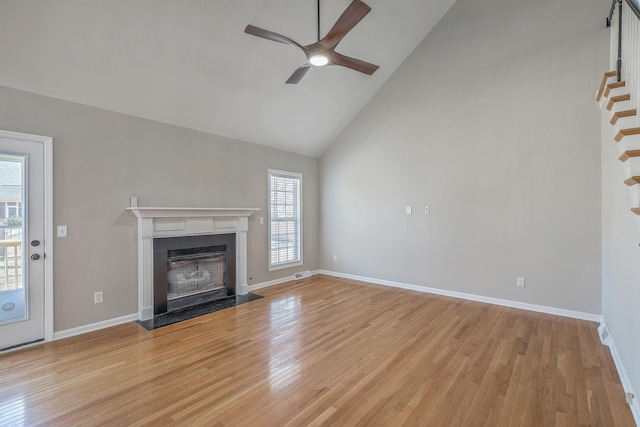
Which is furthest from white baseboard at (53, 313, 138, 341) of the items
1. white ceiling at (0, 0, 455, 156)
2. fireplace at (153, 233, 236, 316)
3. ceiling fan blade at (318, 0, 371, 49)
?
ceiling fan blade at (318, 0, 371, 49)

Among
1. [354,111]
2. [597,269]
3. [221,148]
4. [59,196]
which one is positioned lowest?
[597,269]

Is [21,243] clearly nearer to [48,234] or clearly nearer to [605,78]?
[48,234]

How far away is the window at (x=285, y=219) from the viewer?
5848 mm

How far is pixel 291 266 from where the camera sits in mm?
6180

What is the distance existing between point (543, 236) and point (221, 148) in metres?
4.97

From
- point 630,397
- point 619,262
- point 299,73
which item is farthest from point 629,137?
point 299,73

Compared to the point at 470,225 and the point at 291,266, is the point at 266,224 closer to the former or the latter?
the point at 291,266

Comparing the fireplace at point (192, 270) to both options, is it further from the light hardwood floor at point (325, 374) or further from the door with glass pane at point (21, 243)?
the door with glass pane at point (21, 243)

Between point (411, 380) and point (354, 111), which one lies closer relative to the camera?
point (411, 380)

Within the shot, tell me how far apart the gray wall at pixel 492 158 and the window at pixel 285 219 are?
50.2 inches

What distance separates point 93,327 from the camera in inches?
142

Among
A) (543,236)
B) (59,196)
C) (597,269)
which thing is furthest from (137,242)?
(597,269)

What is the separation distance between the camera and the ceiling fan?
8.71ft

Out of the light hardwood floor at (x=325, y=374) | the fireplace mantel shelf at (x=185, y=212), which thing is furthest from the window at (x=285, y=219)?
the light hardwood floor at (x=325, y=374)
